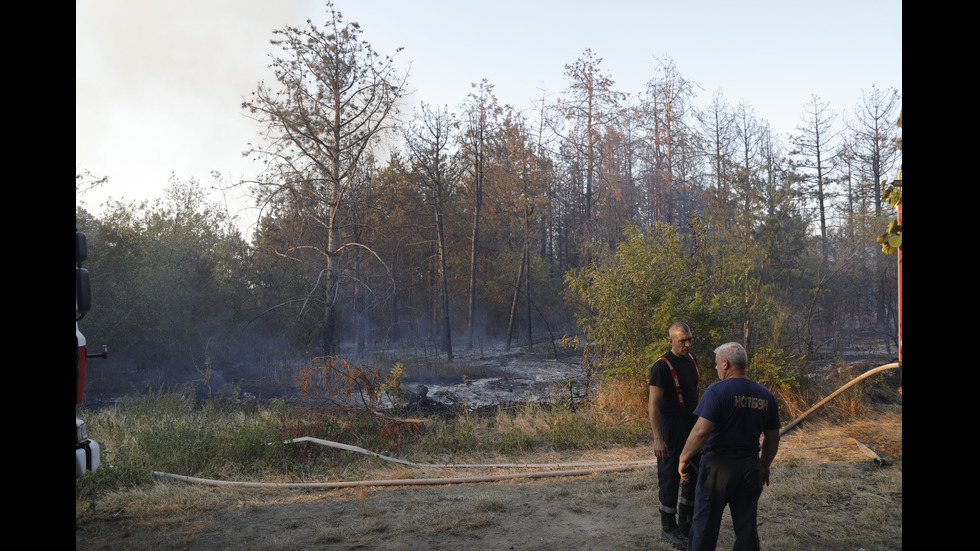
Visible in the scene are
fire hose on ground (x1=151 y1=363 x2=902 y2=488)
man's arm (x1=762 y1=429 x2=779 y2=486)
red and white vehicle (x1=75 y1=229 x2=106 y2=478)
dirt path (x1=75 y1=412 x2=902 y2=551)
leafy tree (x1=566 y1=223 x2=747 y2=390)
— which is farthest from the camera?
leafy tree (x1=566 y1=223 x2=747 y2=390)

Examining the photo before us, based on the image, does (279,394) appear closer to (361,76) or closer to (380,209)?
(361,76)

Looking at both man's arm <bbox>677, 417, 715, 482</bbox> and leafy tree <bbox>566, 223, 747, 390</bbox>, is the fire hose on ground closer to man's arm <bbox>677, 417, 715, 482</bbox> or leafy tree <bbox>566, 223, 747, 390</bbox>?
leafy tree <bbox>566, 223, 747, 390</bbox>

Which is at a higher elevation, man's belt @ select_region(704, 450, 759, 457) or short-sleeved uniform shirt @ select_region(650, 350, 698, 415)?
short-sleeved uniform shirt @ select_region(650, 350, 698, 415)

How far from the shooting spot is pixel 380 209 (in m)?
28.7

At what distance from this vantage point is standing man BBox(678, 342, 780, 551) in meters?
3.89

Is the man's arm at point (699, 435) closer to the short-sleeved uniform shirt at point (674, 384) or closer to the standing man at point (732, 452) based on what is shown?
the standing man at point (732, 452)

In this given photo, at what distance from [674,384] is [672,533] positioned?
127 cm

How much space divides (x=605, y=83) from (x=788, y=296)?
13493mm

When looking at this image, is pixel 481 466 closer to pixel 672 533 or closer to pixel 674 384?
pixel 672 533

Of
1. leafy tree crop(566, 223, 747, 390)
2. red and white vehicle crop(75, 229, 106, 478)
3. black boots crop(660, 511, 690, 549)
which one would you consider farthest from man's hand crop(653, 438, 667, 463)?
leafy tree crop(566, 223, 747, 390)

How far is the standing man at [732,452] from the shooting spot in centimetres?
389

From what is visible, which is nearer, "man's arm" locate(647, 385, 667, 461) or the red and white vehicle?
the red and white vehicle
